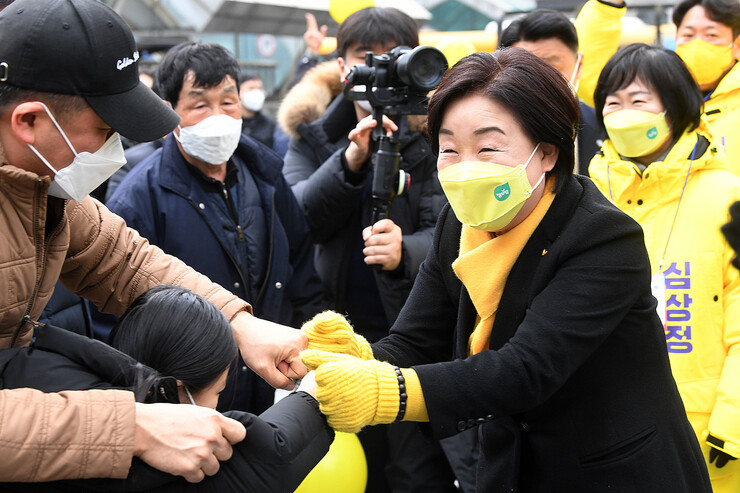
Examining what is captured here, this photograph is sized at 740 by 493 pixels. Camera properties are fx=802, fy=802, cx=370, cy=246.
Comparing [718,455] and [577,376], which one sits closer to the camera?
[577,376]

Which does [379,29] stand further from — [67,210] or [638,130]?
[67,210]

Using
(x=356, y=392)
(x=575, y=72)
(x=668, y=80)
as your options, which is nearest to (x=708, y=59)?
(x=575, y=72)

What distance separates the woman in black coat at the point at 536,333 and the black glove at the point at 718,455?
0.82 meters

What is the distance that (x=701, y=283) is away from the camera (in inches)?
116

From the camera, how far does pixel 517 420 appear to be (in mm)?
2070

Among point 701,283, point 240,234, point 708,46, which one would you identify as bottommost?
point 240,234

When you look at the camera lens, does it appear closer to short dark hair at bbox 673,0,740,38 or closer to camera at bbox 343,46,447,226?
camera at bbox 343,46,447,226

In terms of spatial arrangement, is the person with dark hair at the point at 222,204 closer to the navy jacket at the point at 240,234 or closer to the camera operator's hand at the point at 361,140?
the navy jacket at the point at 240,234

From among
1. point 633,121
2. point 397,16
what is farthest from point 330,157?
Result: point 633,121

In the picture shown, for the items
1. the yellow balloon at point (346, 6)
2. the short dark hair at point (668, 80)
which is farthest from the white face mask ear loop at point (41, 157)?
the yellow balloon at point (346, 6)

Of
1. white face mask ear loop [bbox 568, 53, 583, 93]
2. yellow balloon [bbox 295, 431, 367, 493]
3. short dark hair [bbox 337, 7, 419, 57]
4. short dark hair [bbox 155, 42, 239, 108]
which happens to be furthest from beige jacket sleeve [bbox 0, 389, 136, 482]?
white face mask ear loop [bbox 568, 53, 583, 93]

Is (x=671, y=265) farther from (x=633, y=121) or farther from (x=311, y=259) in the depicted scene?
(x=311, y=259)

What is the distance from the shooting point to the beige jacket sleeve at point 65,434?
1522 millimetres

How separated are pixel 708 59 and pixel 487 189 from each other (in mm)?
2840
